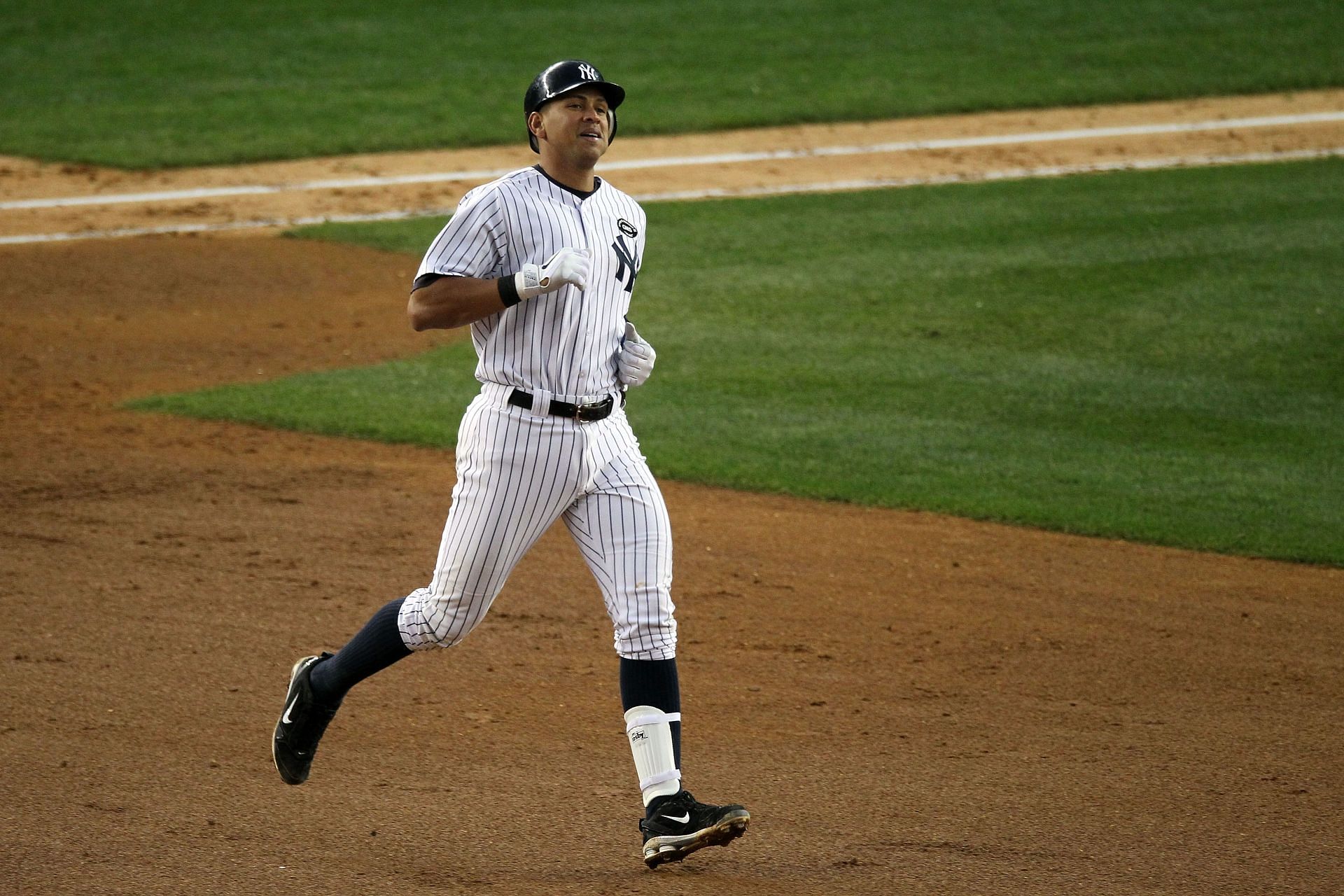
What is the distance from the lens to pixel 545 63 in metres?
18.0

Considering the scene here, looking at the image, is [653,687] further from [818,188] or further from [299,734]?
[818,188]

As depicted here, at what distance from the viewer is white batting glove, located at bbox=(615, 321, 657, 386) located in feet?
13.1

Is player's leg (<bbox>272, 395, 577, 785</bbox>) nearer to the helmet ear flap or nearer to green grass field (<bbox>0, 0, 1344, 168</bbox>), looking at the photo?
the helmet ear flap

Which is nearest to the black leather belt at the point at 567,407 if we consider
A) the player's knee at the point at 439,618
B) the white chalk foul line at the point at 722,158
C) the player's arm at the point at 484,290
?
the player's arm at the point at 484,290

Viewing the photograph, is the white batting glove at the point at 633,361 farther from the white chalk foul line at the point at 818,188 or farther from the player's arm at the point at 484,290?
the white chalk foul line at the point at 818,188

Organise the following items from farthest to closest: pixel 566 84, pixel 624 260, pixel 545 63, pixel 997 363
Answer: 1. pixel 545 63
2. pixel 997 363
3. pixel 624 260
4. pixel 566 84

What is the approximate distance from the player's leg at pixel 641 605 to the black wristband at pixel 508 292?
46 centimetres

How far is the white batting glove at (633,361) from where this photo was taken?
13.1ft

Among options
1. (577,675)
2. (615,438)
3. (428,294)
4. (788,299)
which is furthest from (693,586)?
(788,299)

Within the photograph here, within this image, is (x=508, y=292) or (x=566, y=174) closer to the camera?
(x=508, y=292)

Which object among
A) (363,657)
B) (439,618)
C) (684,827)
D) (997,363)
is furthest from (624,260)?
(997,363)

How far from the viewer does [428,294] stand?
381 centimetres

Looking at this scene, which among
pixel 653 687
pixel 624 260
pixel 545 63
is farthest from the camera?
pixel 545 63

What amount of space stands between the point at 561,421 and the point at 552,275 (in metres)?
0.41
